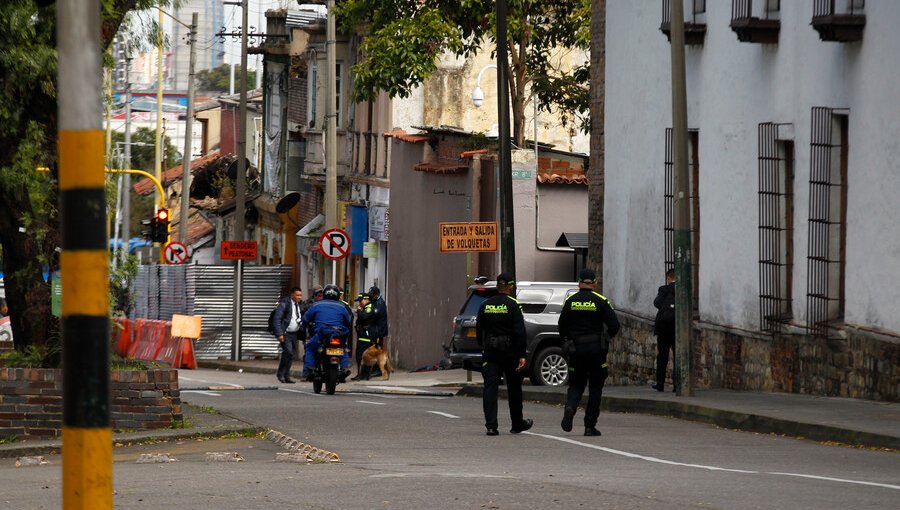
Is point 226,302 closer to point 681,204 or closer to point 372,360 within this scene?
Answer: point 372,360

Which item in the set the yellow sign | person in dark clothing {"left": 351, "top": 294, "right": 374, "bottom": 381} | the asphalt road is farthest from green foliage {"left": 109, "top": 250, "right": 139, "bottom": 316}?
person in dark clothing {"left": 351, "top": 294, "right": 374, "bottom": 381}

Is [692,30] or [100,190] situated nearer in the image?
[100,190]

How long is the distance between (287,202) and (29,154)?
33.8 metres

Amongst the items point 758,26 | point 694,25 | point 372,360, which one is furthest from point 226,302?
point 758,26

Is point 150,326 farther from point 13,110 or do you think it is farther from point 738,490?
point 738,490

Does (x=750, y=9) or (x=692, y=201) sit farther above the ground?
(x=750, y=9)

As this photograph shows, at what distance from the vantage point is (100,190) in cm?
511

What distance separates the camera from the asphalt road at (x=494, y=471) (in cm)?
1060

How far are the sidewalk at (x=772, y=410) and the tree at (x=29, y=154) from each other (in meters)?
7.28

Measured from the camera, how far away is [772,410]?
1838cm

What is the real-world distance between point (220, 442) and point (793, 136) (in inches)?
391

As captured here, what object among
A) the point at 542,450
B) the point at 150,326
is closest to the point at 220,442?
the point at 542,450

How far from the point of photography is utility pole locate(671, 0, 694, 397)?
20578mm

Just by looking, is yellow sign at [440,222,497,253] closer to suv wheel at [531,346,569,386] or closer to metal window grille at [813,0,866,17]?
suv wheel at [531,346,569,386]
